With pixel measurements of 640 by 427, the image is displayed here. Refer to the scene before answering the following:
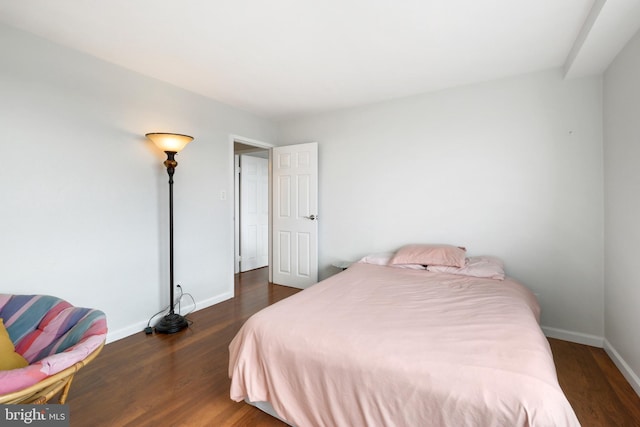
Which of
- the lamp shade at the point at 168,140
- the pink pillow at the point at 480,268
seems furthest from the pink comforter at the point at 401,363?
the lamp shade at the point at 168,140

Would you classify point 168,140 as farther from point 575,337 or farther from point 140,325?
point 575,337

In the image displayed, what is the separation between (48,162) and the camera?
2.14m

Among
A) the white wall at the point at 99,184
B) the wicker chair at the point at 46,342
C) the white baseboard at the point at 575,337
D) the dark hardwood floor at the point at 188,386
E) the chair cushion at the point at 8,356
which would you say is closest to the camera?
the wicker chair at the point at 46,342

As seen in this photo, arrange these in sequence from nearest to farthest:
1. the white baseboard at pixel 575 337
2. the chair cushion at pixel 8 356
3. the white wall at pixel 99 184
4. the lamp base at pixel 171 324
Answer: the chair cushion at pixel 8 356 → the white wall at pixel 99 184 → the white baseboard at pixel 575 337 → the lamp base at pixel 171 324

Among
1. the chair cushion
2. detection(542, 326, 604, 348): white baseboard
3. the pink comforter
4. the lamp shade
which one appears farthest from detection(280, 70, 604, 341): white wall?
the chair cushion

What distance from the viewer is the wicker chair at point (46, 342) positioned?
40.3 inches

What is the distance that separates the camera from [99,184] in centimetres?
242

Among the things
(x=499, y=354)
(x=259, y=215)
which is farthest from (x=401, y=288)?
(x=259, y=215)

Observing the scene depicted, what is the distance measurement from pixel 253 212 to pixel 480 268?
3.82 meters

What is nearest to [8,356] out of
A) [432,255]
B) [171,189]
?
[171,189]

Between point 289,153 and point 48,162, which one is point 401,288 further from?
point 48,162

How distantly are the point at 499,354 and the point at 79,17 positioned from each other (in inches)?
120

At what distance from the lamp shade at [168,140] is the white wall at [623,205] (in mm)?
3355

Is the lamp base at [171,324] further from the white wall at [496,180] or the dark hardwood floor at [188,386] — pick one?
the white wall at [496,180]
